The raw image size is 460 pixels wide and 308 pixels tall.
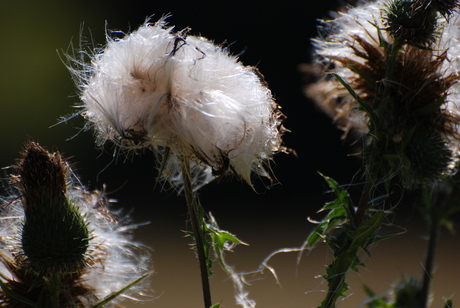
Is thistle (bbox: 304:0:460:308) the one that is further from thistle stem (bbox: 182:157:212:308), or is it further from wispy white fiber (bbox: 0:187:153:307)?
wispy white fiber (bbox: 0:187:153:307)

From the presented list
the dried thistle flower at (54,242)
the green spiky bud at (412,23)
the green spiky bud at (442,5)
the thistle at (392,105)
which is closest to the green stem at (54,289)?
the dried thistle flower at (54,242)

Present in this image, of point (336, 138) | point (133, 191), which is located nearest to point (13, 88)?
point (133, 191)

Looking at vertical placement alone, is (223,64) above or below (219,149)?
Answer: above

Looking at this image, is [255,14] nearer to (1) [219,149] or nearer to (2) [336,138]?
(2) [336,138]

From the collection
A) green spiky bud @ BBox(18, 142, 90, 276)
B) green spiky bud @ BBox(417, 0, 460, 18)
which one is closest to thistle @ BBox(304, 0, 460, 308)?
green spiky bud @ BBox(417, 0, 460, 18)

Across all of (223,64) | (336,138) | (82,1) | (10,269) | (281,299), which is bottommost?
(10,269)

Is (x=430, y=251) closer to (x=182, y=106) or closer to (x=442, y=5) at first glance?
(x=442, y=5)

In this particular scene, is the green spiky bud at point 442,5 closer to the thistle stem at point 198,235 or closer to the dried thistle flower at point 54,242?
the thistle stem at point 198,235
